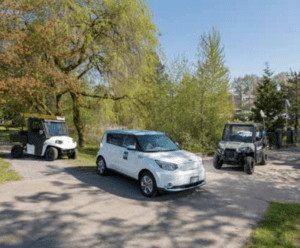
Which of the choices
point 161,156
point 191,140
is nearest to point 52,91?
point 191,140

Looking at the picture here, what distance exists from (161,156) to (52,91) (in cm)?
970

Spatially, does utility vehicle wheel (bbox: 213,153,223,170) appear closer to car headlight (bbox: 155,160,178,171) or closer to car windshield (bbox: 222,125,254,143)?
car windshield (bbox: 222,125,254,143)

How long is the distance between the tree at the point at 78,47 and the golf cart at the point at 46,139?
2.09 meters

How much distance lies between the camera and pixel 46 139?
35.7 feet

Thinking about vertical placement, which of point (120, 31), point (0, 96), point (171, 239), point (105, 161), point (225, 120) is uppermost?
point (120, 31)

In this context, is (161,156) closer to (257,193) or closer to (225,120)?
(257,193)

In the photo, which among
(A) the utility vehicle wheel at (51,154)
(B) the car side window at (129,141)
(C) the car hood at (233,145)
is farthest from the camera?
(A) the utility vehicle wheel at (51,154)

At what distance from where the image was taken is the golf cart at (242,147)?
9117 mm

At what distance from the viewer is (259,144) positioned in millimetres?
9773

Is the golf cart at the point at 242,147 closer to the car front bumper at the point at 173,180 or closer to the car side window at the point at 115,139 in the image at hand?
the car front bumper at the point at 173,180

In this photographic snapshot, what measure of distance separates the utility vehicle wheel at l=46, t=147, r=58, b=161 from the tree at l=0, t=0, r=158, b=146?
3461 millimetres

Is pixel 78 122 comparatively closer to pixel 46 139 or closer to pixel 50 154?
pixel 46 139

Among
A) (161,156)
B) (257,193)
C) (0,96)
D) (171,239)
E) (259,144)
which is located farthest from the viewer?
(0,96)

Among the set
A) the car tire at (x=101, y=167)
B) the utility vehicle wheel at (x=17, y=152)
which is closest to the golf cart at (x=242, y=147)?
the car tire at (x=101, y=167)
